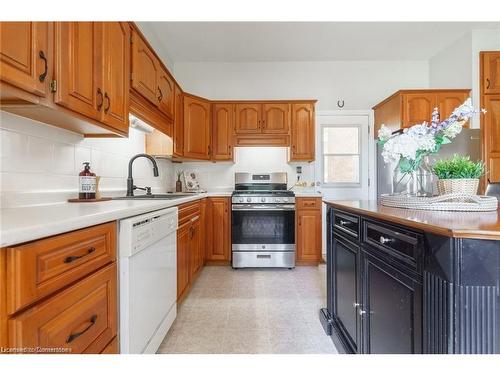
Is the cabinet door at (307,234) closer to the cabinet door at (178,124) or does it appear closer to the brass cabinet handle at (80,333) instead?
the cabinet door at (178,124)

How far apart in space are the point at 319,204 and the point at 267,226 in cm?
73

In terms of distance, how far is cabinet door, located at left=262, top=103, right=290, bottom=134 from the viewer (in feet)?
11.8

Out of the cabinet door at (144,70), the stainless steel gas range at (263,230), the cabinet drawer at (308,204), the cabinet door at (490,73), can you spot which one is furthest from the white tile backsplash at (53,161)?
the cabinet door at (490,73)

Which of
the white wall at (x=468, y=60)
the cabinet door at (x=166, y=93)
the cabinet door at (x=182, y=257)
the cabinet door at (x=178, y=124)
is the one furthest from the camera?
the white wall at (x=468, y=60)

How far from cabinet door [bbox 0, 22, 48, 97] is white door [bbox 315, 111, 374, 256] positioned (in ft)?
11.1

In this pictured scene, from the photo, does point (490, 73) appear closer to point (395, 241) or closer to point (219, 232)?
point (395, 241)

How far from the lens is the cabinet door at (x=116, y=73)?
1514 millimetres

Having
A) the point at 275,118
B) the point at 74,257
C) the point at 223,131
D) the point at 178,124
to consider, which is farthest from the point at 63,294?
the point at 275,118

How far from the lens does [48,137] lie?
1.48m

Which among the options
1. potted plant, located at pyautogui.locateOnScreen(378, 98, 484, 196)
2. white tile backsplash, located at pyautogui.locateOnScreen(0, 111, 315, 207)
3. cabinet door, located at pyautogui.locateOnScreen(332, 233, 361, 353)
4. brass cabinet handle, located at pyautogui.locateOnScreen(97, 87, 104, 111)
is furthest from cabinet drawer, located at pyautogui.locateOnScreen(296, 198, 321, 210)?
brass cabinet handle, located at pyautogui.locateOnScreen(97, 87, 104, 111)

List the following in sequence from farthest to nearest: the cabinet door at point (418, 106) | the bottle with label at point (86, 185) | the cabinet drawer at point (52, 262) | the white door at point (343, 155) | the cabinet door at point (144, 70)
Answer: the white door at point (343, 155) → the cabinet door at point (418, 106) → the cabinet door at point (144, 70) → the bottle with label at point (86, 185) → the cabinet drawer at point (52, 262)

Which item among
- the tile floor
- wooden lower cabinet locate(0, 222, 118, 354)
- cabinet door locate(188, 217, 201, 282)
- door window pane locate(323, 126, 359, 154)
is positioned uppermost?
door window pane locate(323, 126, 359, 154)

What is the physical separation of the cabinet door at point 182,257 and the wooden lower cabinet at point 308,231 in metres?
1.51

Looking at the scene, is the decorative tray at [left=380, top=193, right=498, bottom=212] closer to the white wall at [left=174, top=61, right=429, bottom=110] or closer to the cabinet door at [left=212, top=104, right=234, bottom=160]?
the cabinet door at [left=212, top=104, right=234, bottom=160]
